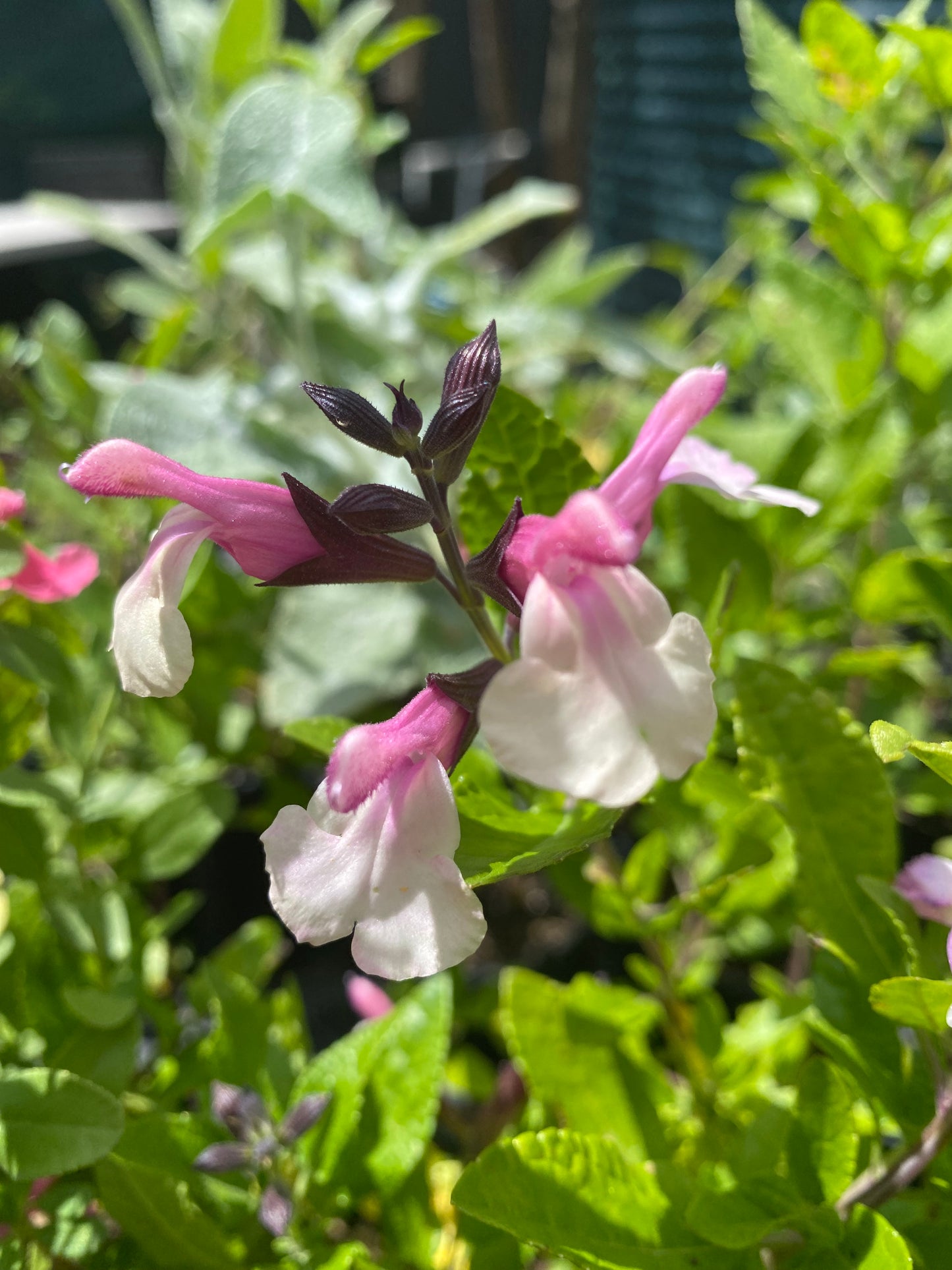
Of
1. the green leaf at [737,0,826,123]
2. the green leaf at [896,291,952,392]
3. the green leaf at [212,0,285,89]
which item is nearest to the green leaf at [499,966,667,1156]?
the green leaf at [896,291,952,392]

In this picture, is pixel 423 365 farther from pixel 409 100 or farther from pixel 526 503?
pixel 409 100

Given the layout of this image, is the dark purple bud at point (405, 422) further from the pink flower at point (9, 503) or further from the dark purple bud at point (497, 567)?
the pink flower at point (9, 503)

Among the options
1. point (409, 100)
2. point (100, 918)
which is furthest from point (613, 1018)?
point (409, 100)

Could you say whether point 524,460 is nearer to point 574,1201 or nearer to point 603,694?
point 603,694

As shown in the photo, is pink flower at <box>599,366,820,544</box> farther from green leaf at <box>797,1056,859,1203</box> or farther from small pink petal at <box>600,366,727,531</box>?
green leaf at <box>797,1056,859,1203</box>

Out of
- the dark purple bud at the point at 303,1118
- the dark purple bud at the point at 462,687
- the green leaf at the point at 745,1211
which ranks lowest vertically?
the dark purple bud at the point at 303,1118

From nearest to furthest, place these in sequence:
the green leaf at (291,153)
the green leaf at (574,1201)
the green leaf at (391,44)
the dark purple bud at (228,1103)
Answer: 1. the green leaf at (574,1201)
2. the dark purple bud at (228,1103)
3. the green leaf at (291,153)
4. the green leaf at (391,44)

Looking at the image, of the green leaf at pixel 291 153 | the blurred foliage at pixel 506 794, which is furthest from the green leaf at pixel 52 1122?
the green leaf at pixel 291 153
